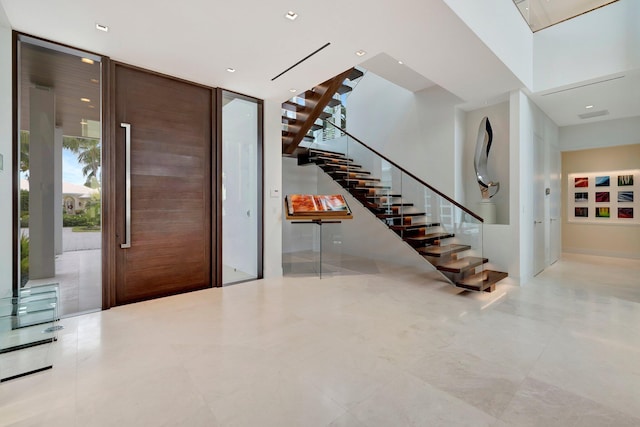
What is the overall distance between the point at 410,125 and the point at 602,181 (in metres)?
5.63

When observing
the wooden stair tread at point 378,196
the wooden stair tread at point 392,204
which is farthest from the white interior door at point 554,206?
the wooden stair tread at point 378,196

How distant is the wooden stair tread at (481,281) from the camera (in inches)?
179

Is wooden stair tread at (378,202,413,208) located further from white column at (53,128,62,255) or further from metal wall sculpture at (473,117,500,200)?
white column at (53,128,62,255)

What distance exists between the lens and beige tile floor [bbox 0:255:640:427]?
1.97 m

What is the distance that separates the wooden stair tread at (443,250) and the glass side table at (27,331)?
4951mm

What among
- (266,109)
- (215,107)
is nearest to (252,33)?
(215,107)

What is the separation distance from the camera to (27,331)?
3168 mm

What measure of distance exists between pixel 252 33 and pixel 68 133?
2.65 meters

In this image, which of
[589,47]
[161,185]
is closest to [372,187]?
[589,47]

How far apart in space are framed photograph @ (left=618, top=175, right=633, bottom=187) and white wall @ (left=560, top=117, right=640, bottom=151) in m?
1.38

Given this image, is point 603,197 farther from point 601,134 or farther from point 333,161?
point 333,161

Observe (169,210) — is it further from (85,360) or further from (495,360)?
(495,360)

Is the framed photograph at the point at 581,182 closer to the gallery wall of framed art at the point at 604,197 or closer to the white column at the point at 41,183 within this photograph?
the gallery wall of framed art at the point at 604,197

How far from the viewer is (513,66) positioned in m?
4.66
